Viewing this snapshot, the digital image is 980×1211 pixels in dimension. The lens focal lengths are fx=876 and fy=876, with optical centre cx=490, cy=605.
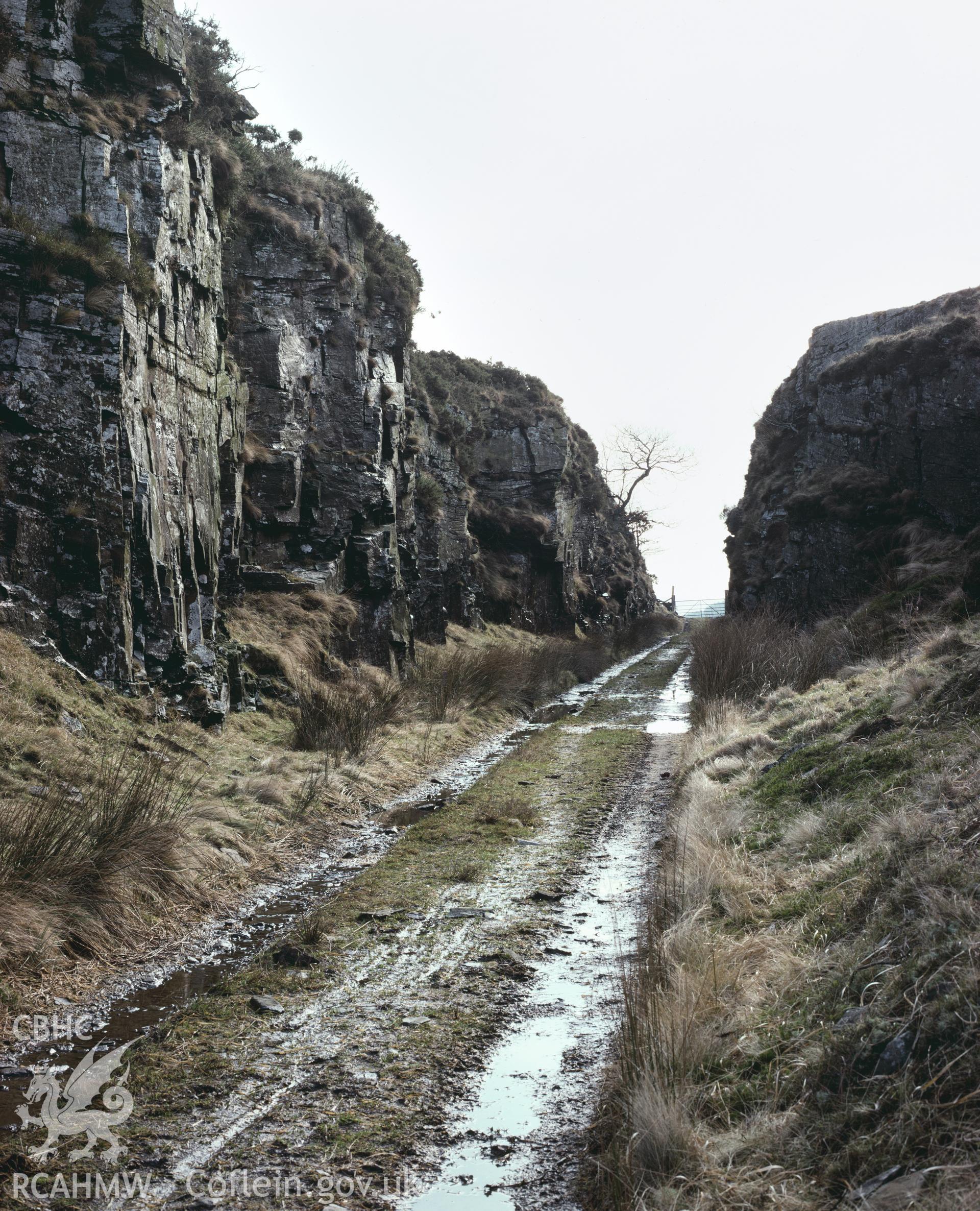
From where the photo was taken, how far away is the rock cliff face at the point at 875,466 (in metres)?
24.7

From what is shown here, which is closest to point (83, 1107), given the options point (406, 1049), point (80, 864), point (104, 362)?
point (406, 1049)

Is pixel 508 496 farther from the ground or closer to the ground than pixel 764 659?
farther from the ground

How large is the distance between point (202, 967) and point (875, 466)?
2648 cm

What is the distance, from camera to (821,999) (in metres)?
4.16

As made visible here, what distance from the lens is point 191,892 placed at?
7336mm

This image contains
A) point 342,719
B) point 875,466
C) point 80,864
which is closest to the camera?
point 80,864

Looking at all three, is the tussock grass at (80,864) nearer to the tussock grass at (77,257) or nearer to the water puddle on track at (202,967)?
the water puddle on track at (202,967)

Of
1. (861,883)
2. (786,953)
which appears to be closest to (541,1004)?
(786,953)

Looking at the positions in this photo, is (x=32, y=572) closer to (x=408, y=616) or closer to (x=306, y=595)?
(x=306, y=595)

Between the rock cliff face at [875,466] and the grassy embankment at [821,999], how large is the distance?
15.3m

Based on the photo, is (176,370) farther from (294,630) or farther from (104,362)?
(294,630)

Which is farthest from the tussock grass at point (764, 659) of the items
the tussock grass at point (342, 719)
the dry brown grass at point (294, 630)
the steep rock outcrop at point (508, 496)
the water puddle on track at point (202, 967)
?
the steep rock outcrop at point (508, 496)

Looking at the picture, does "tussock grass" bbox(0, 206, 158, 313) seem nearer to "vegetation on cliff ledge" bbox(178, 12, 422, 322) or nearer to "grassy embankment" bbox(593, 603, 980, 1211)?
"vegetation on cliff ledge" bbox(178, 12, 422, 322)

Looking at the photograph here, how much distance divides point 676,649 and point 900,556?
24377mm
